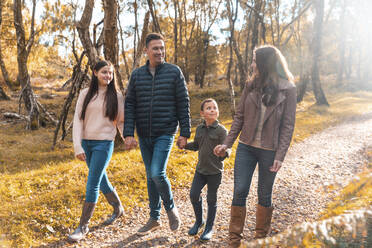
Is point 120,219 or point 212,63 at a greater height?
point 212,63

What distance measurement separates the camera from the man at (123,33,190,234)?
372 centimetres

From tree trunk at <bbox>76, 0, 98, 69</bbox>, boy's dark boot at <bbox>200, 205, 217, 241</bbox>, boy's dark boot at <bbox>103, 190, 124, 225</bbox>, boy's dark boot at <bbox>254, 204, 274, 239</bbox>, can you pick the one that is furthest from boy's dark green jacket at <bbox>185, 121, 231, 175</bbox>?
tree trunk at <bbox>76, 0, 98, 69</bbox>

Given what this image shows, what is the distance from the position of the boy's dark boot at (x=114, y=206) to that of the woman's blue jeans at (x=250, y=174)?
84.0 inches

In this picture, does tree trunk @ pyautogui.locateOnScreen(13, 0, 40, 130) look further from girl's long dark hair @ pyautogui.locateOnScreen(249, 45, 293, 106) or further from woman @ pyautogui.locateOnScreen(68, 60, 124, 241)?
girl's long dark hair @ pyautogui.locateOnScreen(249, 45, 293, 106)

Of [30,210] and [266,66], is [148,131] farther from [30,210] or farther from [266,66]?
[30,210]

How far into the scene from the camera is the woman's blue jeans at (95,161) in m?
3.85

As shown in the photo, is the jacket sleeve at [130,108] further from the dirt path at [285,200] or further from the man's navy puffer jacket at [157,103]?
the dirt path at [285,200]

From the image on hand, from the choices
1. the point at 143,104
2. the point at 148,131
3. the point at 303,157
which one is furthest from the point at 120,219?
the point at 303,157

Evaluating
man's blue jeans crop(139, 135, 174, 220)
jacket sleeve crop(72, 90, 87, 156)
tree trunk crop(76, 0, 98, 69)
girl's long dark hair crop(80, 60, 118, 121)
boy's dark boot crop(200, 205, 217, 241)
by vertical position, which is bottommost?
boy's dark boot crop(200, 205, 217, 241)

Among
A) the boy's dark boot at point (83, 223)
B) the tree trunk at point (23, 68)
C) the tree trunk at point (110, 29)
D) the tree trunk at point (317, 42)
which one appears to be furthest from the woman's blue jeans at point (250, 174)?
the tree trunk at point (317, 42)

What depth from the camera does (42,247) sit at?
388cm

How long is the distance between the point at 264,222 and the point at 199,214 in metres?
1.02

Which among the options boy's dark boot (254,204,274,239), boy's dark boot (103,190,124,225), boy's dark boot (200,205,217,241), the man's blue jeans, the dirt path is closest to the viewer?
boy's dark boot (254,204,274,239)

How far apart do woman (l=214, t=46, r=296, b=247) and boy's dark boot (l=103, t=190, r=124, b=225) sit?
2.07 m
